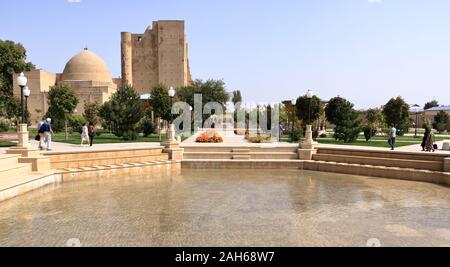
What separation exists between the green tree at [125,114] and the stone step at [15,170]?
44.5ft

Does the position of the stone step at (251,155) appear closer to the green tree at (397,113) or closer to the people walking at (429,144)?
the people walking at (429,144)

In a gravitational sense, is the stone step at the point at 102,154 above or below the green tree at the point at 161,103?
below

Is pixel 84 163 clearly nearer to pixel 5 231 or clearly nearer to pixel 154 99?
pixel 5 231

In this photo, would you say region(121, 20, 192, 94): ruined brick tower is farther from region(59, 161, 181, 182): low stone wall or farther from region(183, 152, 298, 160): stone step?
region(59, 161, 181, 182): low stone wall

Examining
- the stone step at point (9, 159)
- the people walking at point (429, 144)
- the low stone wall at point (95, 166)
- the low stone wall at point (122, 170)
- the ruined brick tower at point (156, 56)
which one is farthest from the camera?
the ruined brick tower at point (156, 56)

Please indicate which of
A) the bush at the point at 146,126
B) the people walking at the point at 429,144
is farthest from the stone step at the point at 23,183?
the bush at the point at 146,126

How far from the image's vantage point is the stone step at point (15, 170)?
9633 mm

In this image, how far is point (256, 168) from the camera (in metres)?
14.5

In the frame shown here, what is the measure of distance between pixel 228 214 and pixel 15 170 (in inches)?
271

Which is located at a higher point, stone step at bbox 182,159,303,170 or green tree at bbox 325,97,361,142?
green tree at bbox 325,97,361,142

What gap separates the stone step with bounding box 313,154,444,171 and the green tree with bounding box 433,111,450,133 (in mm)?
33716

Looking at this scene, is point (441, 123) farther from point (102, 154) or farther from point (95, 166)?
point (95, 166)

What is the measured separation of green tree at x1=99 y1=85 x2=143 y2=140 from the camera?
24.7 meters

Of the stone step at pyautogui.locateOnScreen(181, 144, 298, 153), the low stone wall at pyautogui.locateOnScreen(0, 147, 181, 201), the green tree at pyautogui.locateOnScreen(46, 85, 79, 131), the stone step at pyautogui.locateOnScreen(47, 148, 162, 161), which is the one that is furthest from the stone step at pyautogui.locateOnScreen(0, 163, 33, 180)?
the green tree at pyautogui.locateOnScreen(46, 85, 79, 131)
